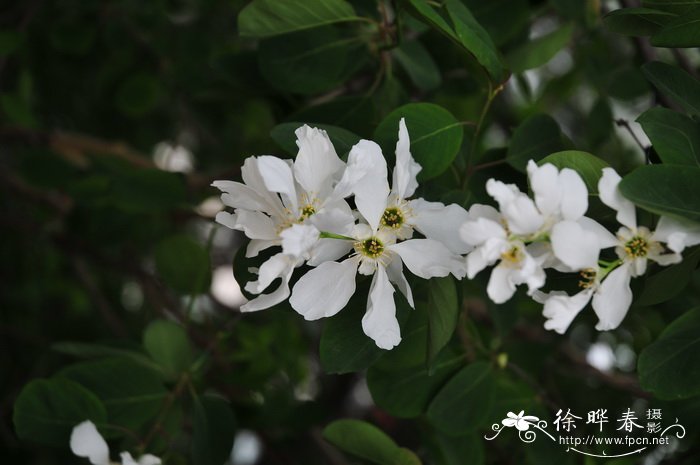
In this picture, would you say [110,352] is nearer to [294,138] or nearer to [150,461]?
[150,461]

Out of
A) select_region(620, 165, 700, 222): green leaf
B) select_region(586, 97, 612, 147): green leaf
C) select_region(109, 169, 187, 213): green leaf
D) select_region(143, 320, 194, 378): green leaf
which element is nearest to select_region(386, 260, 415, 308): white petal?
select_region(620, 165, 700, 222): green leaf

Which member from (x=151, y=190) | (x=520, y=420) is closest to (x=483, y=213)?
(x=520, y=420)

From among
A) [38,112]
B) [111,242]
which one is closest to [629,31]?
[111,242]

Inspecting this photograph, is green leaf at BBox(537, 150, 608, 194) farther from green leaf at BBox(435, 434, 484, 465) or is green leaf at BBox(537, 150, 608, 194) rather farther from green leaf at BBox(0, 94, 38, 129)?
green leaf at BBox(0, 94, 38, 129)

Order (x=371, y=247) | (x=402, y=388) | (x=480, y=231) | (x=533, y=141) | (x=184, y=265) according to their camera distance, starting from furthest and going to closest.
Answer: (x=184, y=265), (x=402, y=388), (x=533, y=141), (x=371, y=247), (x=480, y=231)

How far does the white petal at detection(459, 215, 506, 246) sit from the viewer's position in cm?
57

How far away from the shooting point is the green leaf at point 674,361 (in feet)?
2.31

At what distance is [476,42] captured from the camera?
70cm

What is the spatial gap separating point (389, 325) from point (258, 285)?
0.12 m

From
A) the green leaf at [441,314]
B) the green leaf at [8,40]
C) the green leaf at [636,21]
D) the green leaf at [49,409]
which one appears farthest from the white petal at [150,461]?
the green leaf at [8,40]

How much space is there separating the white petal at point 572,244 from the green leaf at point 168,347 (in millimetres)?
578

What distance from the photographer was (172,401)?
97 cm

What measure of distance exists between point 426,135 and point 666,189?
0.74 feet

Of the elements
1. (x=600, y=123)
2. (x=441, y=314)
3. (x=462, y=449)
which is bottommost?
(x=462, y=449)
